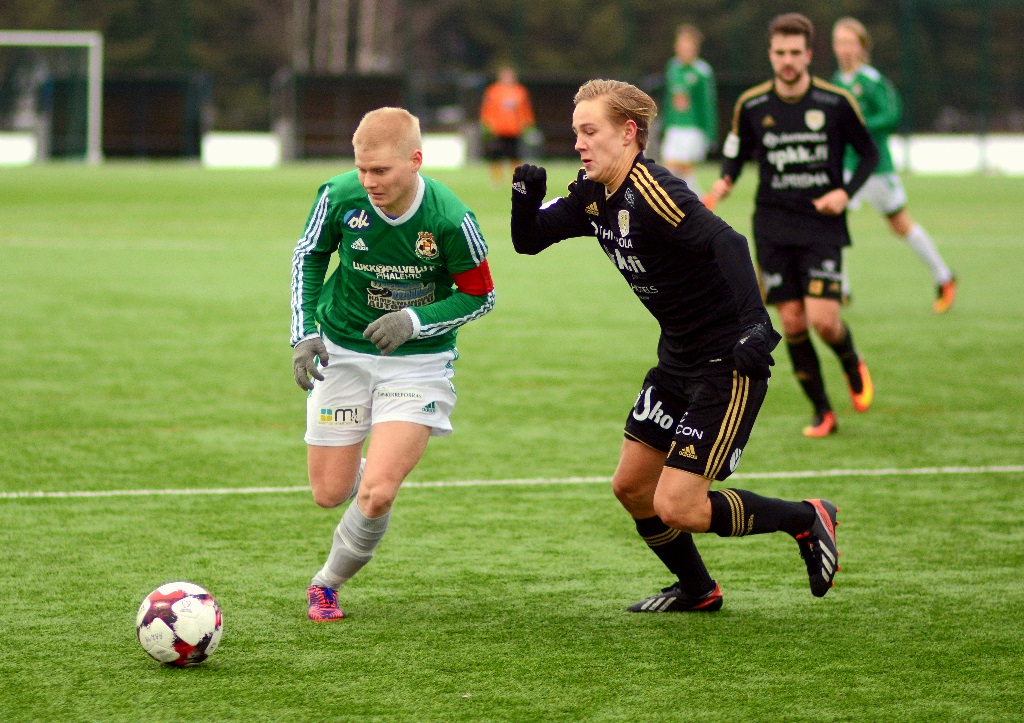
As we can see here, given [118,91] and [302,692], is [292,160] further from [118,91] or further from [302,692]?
[302,692]

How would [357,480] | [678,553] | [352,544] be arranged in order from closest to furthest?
[352,544] < [678,553] < [357,480]

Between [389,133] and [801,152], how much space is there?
3.92m

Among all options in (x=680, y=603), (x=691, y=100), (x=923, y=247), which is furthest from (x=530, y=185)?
Answer: (x=691, y=100)

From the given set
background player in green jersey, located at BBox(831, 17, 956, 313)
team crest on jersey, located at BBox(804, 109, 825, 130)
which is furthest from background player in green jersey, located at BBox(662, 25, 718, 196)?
team crest on jersey, located at BBox(804, 109, 825, 130)

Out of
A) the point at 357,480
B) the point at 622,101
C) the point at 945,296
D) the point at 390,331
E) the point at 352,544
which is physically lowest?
the point at 945,296

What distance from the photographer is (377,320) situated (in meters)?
4.77

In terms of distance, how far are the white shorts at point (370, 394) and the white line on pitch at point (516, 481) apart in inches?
73.9

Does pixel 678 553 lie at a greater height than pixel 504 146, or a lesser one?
greater

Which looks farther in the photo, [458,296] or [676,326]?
[458,296]

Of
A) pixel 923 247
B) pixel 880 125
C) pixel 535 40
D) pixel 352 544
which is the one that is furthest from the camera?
pixel 535 40

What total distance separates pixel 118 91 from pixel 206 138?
2.68 metres

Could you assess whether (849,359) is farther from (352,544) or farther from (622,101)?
(352,544)

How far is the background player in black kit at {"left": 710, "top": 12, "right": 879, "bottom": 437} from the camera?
7.93 m

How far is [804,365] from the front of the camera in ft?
26.5
